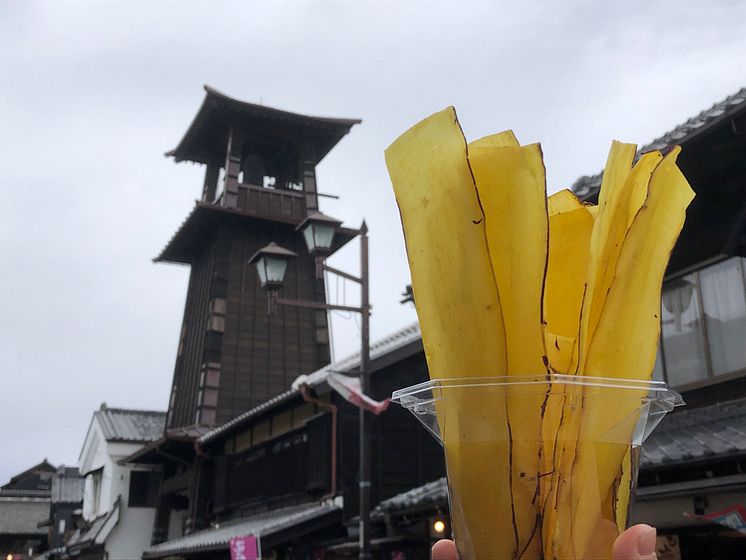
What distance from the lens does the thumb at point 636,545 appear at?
1182 millimetres

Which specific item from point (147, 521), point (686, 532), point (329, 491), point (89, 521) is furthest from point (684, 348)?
point (89, 521)

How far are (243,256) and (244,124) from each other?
4.46 meters

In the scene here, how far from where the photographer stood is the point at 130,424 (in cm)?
2708

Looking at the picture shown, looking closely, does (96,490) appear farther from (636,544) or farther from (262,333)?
(636,544)

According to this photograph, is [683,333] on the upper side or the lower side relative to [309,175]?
lower

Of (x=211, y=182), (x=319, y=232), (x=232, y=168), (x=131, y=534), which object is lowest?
(x=131, y=534)

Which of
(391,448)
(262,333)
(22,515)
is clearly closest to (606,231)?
(391,448)

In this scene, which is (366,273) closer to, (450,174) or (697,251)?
(697,251)

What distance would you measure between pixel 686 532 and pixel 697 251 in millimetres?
2737

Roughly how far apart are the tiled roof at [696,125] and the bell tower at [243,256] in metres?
14.5

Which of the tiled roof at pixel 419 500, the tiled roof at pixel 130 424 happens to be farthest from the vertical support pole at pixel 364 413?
the tiled roof at pixel 130 424

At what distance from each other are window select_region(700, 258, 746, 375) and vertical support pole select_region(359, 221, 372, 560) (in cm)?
356

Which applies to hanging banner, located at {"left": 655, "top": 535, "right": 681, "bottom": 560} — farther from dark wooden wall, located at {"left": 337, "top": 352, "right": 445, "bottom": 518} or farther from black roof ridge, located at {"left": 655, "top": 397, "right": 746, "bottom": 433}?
dark wooden wall, located at {"left": 337, "top": 352, "right": 445, "bottom": 518}

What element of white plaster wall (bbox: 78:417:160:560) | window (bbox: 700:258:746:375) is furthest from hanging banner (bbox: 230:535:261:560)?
white plaster wall (bbox: 78:417:160:560)
